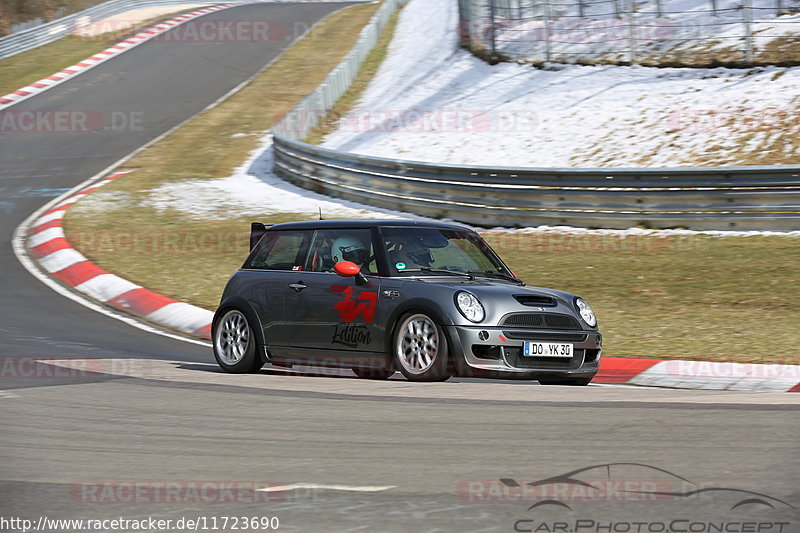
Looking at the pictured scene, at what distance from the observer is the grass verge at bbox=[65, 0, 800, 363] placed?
35.0 feet

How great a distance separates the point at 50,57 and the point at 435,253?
31.0 metres

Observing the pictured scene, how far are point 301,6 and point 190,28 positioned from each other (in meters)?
8.52

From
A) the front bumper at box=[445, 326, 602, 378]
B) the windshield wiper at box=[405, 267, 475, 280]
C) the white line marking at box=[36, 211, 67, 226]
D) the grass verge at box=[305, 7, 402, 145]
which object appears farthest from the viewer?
the grass verge at box=[305, 7, 402, 145]

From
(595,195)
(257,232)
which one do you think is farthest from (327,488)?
(595,195)

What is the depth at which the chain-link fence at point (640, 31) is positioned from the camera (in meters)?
24.0

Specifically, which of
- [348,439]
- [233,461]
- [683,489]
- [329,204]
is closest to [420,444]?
[348,439]

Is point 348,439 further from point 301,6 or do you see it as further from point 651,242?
point 301,6

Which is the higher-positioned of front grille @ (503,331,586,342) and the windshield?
the windshield

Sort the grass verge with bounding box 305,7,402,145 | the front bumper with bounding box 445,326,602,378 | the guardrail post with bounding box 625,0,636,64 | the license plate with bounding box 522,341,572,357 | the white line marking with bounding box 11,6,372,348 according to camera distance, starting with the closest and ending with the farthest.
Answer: the front bumper with bounding box 445,326,602,378 < the license plate with bounding box 522,341,572,357 < the white line marking with bounding box 11,6,372,348 < the guardrail post with bounding box 625,0,636,64 < the grass verge with bounding box 305,7,402,145

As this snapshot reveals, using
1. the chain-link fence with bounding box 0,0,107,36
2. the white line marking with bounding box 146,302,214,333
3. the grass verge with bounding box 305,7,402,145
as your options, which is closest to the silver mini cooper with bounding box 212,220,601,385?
the white line marking with bounding box 146,302,214,333

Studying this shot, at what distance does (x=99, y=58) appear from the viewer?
121 feet

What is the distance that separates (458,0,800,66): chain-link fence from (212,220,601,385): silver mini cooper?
15472 millimetres

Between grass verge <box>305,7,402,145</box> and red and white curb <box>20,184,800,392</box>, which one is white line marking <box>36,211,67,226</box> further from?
grass verge <box>305,7,402,145</box>

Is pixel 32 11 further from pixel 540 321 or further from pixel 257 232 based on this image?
pixel 540 321
